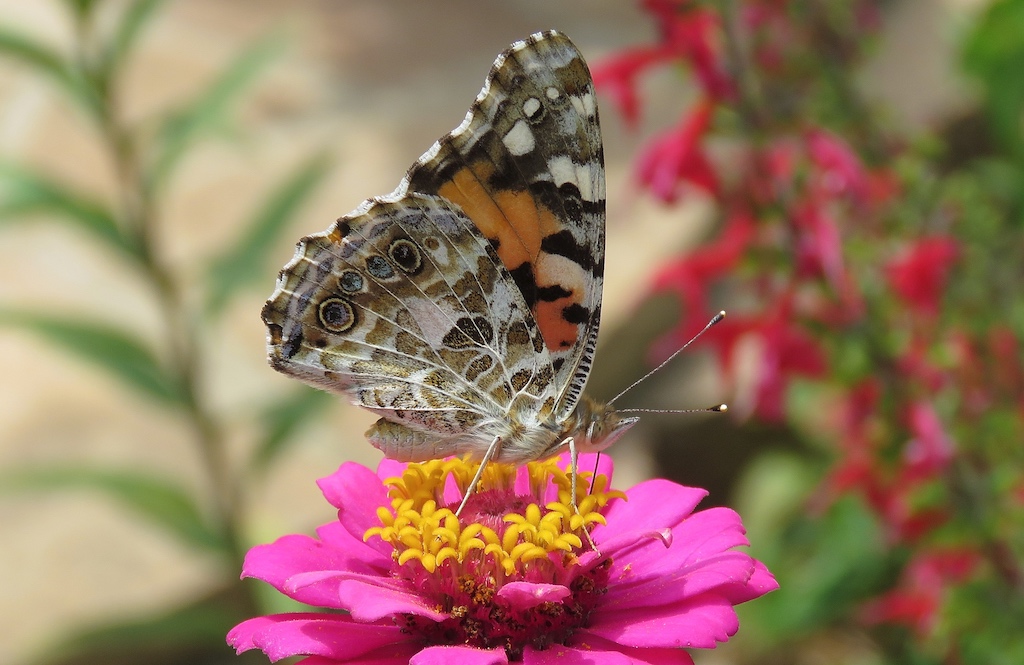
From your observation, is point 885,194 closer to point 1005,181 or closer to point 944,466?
point 944,466

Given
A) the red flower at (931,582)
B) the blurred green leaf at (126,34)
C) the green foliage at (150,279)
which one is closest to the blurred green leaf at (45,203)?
the green foliage at (150,279)

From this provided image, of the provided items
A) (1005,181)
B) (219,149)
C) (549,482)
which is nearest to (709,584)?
(549,482)

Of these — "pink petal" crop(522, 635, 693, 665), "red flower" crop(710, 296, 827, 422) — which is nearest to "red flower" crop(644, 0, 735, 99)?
"red flower" crop(710, 296, 827, 422)

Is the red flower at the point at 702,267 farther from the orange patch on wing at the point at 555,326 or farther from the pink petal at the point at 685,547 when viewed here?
the pink petal at the point at 685,547

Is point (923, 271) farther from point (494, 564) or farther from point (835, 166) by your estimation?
point (494, 564)

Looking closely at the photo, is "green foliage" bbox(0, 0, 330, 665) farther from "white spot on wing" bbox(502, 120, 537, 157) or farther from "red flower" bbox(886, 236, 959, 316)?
"red flower" bbox(886, 236, 959, 316)

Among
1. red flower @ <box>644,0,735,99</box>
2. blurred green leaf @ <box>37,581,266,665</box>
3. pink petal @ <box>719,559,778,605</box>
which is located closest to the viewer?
pink petal @ <box>719,559,778,605</box>

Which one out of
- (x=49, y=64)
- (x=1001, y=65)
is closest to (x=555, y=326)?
(x=49, y=64)
